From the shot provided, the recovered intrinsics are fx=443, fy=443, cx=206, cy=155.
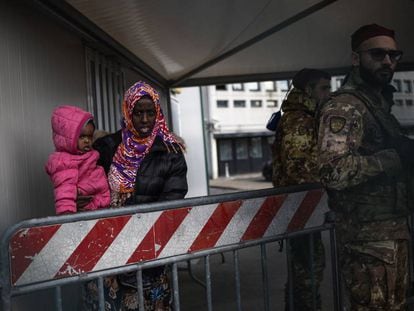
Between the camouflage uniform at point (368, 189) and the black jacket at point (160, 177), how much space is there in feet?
2.47

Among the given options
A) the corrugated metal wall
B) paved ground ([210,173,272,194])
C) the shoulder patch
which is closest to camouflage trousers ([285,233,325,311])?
the shoulder patch

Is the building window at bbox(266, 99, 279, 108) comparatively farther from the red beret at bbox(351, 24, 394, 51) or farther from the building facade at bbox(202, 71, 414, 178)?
the red beret at bbox(351, 24, 394, 51)

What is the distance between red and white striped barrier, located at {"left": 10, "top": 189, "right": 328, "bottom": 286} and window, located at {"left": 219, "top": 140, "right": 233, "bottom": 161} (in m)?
29.8

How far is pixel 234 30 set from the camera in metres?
4.90

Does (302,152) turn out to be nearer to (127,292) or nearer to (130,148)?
(130,148)

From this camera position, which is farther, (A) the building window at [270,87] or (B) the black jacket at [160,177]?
(A) the building window at [270,87]

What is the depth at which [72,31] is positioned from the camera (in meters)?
3.58

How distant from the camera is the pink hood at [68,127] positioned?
91.8 inches

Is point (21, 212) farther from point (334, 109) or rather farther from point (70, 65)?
point (334, 109)

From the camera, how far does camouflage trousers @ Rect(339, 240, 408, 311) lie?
2094mm

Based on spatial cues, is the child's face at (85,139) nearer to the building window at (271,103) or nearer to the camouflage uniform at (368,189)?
the camouflage uniform at (368,189)

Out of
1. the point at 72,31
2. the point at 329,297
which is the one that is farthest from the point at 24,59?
the point at 329,297

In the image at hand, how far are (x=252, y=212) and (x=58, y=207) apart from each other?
39.5 inches

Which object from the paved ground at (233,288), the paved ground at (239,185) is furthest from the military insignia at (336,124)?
the paved ground at (239,185)
